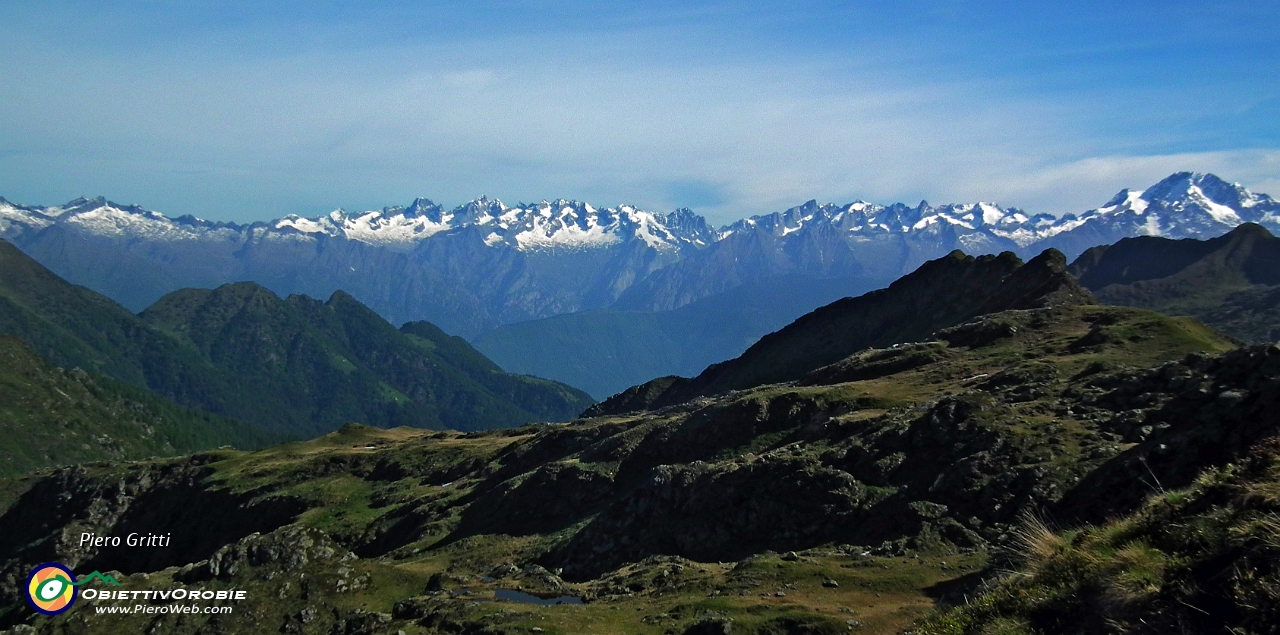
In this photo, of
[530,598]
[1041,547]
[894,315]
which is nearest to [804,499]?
[530,598]

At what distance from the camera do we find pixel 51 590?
186 feet

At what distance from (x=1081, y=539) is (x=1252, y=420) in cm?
3419

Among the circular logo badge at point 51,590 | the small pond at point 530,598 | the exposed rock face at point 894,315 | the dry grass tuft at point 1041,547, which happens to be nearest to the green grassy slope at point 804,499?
the small pond at point 530,598

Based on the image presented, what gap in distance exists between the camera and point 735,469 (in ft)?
208

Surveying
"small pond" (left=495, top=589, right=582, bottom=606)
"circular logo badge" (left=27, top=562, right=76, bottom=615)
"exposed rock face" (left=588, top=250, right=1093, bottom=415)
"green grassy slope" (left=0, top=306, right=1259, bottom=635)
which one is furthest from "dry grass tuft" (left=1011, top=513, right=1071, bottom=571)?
"exposed rock face" (left=588, top=250, right=1093, bottom=415)

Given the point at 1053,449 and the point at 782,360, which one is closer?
the point at 1053,449

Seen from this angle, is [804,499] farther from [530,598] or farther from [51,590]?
[51,590]

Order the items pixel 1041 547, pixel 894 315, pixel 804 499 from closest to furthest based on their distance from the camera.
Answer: pixel 1041 547
pixel 804 499
pixel 894 315

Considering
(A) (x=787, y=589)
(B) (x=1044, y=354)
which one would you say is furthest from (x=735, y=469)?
(B) (x=1044, y=354)

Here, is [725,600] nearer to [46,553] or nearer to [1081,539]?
[1081,539]

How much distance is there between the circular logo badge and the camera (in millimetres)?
55156

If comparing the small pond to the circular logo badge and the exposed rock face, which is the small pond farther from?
the exposed rock face

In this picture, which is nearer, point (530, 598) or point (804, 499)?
point (530, 598)

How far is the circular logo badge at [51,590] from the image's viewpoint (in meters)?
55.2
